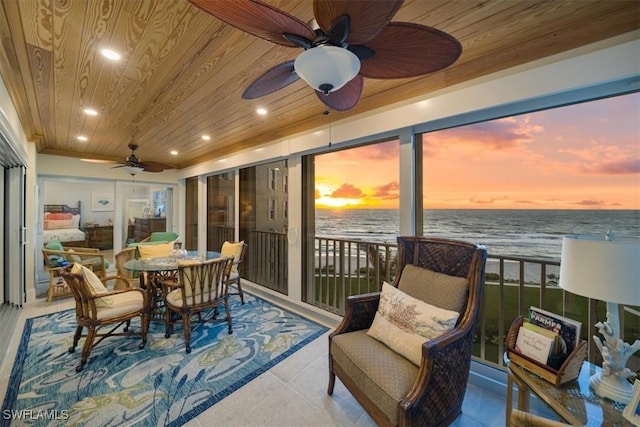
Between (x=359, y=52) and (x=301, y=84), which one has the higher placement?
(x=301, y=84)

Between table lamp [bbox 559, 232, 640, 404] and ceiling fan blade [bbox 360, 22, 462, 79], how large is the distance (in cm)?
107

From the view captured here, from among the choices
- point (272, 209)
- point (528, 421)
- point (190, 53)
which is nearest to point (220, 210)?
point (272, 209)

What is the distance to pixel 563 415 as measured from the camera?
1.13 metres

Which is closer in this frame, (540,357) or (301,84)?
(540,357)

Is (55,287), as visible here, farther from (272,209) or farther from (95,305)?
(272,209)

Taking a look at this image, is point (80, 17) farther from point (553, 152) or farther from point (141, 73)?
point (553, 152)

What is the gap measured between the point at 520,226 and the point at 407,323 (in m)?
1.28

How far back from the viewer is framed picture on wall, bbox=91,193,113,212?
512 centimetres

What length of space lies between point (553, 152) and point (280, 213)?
10.4 ft

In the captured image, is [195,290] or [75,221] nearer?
[195,290]

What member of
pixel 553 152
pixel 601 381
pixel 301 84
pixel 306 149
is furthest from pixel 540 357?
pixel 306 149

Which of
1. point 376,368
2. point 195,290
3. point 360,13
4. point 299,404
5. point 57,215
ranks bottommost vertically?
point 299,404

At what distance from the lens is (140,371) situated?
221 cm

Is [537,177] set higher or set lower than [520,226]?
higher
